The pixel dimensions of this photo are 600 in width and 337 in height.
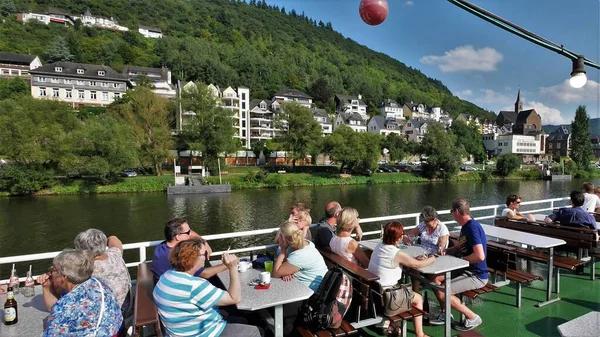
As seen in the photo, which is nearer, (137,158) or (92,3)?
(137,158)

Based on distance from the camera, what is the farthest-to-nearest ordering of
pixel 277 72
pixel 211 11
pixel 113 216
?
1. pixel 211 11
2. pixel 277 72
3. pixel 113 216

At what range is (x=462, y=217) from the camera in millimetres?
4230

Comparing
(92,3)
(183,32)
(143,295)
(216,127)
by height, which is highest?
(92,3)

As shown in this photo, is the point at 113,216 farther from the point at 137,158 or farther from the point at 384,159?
the point at 384,159

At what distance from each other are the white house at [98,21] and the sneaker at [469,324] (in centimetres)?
15552

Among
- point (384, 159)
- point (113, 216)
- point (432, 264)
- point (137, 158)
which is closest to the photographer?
point (432, 264)

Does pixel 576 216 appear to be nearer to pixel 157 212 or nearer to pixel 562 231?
pixel 562 231

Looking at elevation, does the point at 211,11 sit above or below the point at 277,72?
above

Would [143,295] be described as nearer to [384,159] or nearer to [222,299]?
[222,299]

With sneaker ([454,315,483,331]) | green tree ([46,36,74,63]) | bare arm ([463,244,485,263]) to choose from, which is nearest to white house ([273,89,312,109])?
green tree ([46,36,74,63])

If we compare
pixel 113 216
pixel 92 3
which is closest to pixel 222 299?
pixel 113 216

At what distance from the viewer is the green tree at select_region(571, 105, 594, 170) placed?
3054 inches

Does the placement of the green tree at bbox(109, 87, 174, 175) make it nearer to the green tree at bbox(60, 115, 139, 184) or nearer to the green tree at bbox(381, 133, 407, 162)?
the green tree at bbox(60, 115, 139, 184)

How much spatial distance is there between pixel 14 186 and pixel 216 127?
78.1 ft
